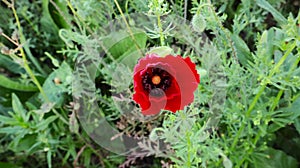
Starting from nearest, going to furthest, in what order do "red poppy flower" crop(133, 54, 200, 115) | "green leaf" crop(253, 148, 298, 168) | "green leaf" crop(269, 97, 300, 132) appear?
"red poppy flower" crop(133, 54, 200, 115)
"green leaf" crop(269, 97, 300, 132)
"green leaf" crop(253, 148, 298, 168)

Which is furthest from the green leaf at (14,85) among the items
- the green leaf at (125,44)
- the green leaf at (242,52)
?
the green leaf at (242,52)

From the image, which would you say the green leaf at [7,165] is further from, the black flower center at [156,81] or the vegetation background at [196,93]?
the black flower center at [156,81]

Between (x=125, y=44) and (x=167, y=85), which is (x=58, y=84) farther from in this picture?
(x=167, y=85)

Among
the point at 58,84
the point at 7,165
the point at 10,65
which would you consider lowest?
the point at 7,165

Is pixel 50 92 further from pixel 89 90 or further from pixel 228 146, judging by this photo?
pixel 228 146

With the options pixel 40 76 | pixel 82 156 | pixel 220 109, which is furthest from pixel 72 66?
pixel 220 109

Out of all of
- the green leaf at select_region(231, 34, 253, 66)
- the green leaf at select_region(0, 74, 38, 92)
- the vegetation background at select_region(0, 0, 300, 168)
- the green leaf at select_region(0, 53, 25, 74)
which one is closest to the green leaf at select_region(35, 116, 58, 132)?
the vegetation background at select_region(0, 0, 300, 168)

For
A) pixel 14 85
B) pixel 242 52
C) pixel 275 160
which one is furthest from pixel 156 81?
pixel 14 85

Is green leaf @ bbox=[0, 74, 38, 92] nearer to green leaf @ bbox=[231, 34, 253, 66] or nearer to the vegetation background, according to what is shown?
the vegetation background

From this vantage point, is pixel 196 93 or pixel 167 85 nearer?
pixel 167 85
